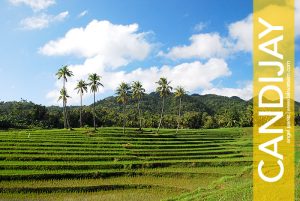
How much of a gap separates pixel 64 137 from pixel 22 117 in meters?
81.4

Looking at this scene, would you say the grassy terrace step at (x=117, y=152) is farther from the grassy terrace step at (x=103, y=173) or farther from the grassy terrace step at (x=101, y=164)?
the grassy terrace step at (x=103, y=173)

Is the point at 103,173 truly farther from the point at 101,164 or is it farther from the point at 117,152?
the point at 117,152

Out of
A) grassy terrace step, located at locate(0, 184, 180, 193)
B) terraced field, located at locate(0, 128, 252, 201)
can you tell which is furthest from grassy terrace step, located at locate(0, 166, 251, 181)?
grassy terrace step, located at locate(0, 184, 180, 193)

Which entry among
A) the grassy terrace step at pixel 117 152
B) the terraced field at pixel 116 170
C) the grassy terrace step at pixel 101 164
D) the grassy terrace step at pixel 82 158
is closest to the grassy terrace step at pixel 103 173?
the terraced field at pixel 116 170

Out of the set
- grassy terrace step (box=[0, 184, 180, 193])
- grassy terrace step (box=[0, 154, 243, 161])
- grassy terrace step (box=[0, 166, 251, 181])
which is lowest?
grassy terrace step (box=[0, 184, 180, 193])

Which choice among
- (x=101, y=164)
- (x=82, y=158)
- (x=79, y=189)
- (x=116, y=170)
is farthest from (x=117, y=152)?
(x=79, y=189)

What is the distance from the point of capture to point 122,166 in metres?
52.0

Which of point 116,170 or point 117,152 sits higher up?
point 117,152

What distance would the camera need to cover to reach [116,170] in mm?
49656

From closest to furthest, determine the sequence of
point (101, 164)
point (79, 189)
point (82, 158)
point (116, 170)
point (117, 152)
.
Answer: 1. point (79, 189)
2. point (116, 170)
3. point (101, 164)
4. point (82, 158)
5. point (117, 152)

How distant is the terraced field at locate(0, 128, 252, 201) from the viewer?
3947cm

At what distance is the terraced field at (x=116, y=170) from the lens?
129 feet

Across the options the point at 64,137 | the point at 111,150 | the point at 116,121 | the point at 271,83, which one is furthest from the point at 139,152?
the point at 116,121

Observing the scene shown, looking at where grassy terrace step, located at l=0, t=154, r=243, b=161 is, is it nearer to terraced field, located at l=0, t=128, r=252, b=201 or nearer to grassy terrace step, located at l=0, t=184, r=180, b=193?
terraced field, located at l=0, t=128, r=252, b=201
